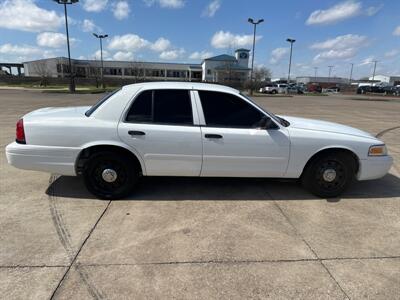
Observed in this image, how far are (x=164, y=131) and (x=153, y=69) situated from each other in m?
86.5

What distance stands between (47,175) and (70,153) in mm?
1455

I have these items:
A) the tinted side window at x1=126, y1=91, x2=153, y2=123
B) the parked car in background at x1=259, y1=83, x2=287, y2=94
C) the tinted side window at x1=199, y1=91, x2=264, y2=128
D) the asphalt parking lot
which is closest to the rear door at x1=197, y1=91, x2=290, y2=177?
the tinted side window at x1=199, y1=91, x2=264, y2=128

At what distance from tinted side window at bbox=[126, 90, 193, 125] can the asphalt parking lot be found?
43.9 inches

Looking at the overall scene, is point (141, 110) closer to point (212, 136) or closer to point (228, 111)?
point (212, 136)

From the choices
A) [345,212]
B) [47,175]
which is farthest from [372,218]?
[47,175]

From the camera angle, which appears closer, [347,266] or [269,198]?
[347,266]

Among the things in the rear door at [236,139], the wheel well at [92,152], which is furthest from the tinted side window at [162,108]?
the wheel well at [92,152]

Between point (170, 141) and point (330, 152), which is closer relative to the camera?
point (170, 141)

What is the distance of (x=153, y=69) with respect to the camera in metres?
86.2

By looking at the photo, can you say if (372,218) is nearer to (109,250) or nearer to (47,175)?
(109,250)

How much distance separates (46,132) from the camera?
153 inches

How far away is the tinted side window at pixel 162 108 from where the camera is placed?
3.99 metres

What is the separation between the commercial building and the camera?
244ft

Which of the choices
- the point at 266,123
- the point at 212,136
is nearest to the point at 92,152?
the point at 212,136
